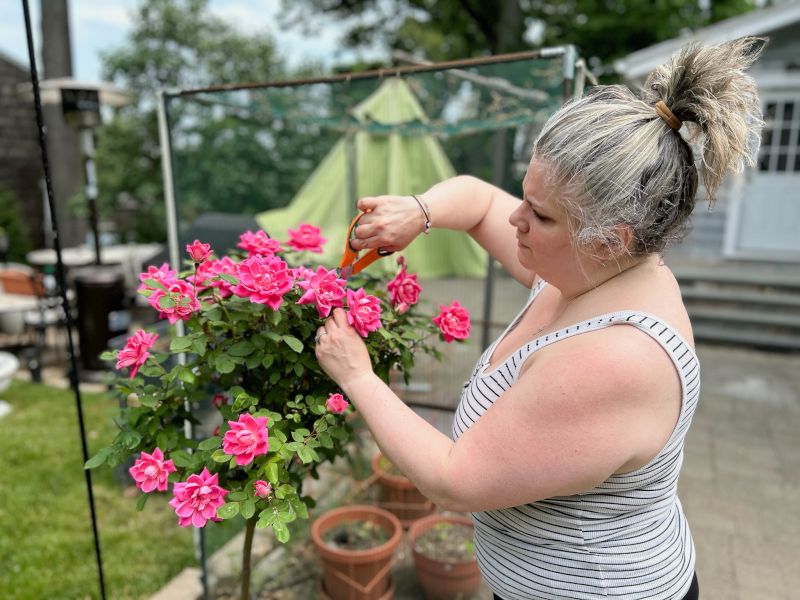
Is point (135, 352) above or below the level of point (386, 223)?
below

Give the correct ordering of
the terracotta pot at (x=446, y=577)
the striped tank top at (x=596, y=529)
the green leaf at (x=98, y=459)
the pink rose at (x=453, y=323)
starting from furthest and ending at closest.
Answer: the terracotta pot at (x=446, y=577)
the pink rose at (x=453, y=323)
the green leaf at (x=98, y=459)
the striped tank top at (x=596, y=529)

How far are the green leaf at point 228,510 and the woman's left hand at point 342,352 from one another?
0.33 m

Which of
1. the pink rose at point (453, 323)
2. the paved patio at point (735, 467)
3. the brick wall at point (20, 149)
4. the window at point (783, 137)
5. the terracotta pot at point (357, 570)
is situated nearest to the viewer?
the pink rose at point (453, 323)

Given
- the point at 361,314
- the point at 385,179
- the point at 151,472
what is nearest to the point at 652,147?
the point at 361,314

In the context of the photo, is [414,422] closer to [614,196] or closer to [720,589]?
[614,196]

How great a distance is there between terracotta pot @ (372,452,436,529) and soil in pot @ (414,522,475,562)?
20cm

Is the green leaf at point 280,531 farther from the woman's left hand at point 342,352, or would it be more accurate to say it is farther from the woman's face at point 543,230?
the woman's face at point 543,230

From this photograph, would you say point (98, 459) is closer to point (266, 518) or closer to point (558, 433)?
point (266, 518)

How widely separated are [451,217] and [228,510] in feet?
2.68

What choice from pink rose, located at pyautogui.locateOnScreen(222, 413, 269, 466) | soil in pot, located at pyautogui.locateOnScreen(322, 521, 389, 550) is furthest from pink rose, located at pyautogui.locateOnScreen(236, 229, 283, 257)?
soil in pot, located at pyautogui.locateOnScreen(322, 521, 389, 550)

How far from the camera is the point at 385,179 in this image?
176 inches

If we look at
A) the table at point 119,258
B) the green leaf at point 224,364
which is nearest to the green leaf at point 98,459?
the green leaf at point 224,364

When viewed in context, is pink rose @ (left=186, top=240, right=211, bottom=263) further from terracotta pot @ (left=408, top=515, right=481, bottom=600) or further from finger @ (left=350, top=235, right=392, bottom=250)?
terracotta pot @ (left=408, top=515, right=481, bottom=600)

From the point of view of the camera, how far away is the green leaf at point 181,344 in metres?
1.27
